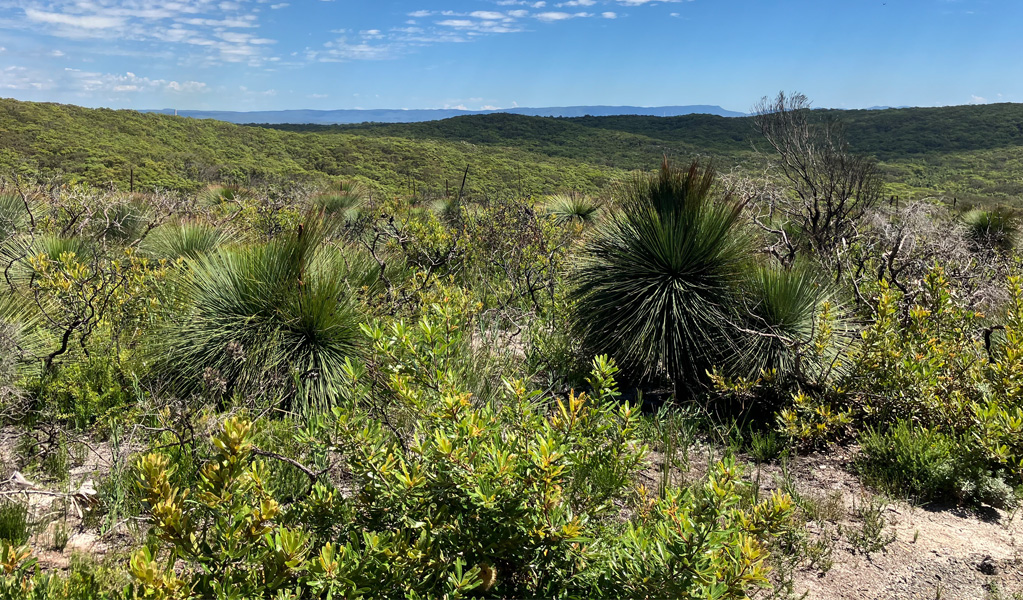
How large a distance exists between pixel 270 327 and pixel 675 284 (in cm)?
325

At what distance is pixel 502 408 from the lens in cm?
256

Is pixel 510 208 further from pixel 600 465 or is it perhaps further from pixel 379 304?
pixel 600 465

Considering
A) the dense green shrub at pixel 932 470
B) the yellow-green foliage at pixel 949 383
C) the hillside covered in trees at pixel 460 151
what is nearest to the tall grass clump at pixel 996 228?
the hillside covered in trees at pixel 460 151

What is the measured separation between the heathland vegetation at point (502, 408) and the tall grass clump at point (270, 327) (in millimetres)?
24

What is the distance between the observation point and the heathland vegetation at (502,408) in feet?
6.13

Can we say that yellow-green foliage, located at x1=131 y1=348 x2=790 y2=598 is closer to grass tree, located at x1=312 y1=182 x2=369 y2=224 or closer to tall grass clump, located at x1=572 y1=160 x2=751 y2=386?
tall grass clump, located at x1=572 y1=160 x2=751 y2=386

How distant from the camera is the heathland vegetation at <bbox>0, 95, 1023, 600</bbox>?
6.13ft

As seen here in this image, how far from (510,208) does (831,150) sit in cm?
651

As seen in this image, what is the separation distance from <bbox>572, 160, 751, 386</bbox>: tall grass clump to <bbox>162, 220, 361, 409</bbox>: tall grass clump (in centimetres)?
221

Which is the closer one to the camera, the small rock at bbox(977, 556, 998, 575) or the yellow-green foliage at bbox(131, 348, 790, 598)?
the yellow-green foliage at bbox(131, 348, 790, 598)

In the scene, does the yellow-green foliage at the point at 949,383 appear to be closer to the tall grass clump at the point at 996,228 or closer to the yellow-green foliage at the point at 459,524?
the yellow-green foliage at the point at 459,524

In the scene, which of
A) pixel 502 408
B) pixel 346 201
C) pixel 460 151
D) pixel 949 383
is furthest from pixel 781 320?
pixel 460 151

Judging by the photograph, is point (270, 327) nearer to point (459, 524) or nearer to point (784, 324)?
point (459, 524)

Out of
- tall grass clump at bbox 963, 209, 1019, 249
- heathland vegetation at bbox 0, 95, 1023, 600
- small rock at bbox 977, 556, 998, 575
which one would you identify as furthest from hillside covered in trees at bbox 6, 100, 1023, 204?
small rock at bbox 977, 556, 998, 575
